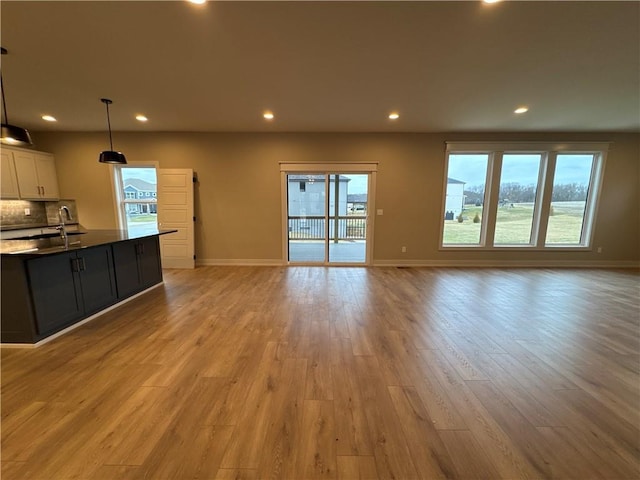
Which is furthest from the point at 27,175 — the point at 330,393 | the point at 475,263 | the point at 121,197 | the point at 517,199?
the point at 517,199

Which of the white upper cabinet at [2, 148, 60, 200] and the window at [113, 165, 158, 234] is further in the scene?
the window at [113, 165, 158, 234]

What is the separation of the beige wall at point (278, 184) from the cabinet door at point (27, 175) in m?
0.41

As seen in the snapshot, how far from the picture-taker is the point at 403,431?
1445 mm

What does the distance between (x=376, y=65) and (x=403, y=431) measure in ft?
10.6

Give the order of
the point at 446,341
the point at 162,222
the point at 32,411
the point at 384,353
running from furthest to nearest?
the point at 162,222 < the point at 446,341 < the point at 384,353 < the point at 32,411

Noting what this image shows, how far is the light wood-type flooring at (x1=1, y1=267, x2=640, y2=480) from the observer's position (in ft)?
4.17

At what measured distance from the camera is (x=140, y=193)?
5285 millimetres

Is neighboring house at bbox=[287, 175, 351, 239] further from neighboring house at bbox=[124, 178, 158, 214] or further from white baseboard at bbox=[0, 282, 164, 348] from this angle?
white baseboard at bbox=[0, 282, 164, 348]

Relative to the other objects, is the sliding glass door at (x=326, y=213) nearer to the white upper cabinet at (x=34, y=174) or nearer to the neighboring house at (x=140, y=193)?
the neighboring house at (x=140, y=193)

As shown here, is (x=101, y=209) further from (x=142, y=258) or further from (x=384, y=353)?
(x=384, y=353)

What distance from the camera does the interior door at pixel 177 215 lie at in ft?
16.5

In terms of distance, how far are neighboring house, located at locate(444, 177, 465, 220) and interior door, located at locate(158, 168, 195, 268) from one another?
5.49m

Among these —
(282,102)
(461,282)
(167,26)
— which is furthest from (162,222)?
(461,282)

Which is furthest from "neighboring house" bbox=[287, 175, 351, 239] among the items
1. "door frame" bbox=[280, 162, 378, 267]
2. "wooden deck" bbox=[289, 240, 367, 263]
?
"wooden deck" bbox=[289, 240, 367, 263]
